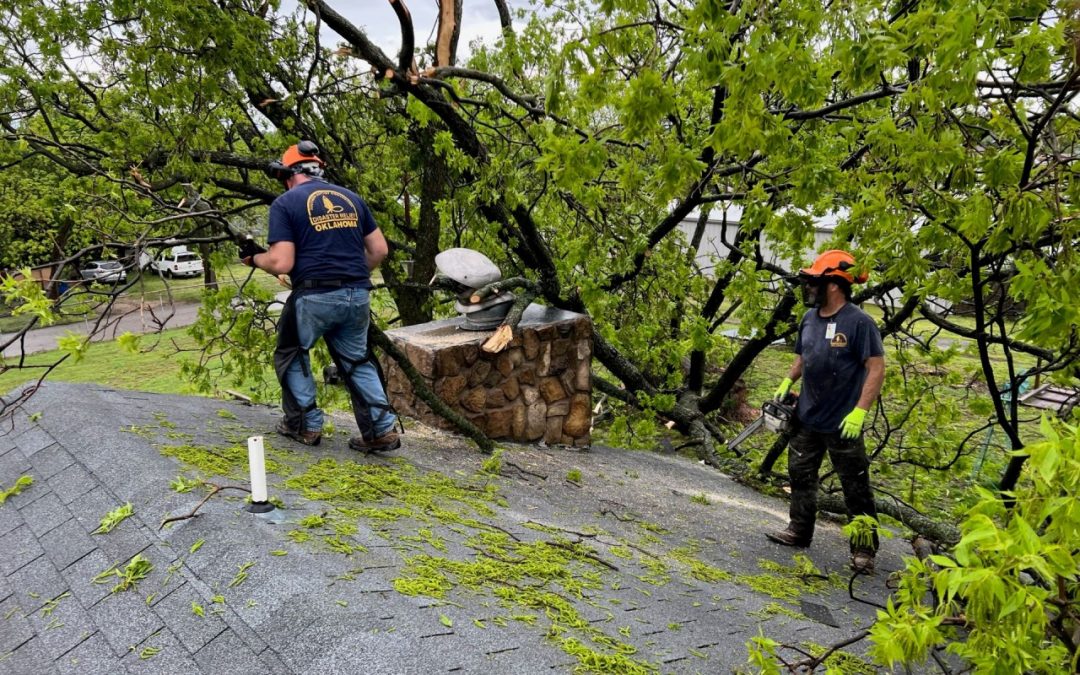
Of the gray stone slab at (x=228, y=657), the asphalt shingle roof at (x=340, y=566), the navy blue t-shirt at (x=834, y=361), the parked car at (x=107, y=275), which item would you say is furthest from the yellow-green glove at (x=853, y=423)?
the parked car at (x=107, y=275)

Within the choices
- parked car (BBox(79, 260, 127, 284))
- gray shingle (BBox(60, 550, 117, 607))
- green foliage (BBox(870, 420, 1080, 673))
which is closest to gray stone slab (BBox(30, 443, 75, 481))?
parked car (BBox(79, 260, 127, 284))

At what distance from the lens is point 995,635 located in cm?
164

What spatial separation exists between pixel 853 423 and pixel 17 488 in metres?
4.95

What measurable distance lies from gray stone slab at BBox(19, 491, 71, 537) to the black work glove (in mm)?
1636

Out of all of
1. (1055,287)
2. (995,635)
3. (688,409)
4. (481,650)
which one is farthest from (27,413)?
(688,409)

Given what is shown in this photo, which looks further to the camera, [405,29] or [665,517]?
[405,29]

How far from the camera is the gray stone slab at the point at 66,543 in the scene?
277 centimetres

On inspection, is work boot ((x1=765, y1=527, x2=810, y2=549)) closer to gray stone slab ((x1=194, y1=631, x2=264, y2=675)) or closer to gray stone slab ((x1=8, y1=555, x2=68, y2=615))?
gray stone slab ((x1=194, y1=631, x2=264, y2=675))

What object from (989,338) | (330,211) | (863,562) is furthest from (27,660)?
(989,338)

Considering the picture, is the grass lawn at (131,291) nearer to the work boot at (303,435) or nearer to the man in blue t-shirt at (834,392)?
the work boot at (303,435)

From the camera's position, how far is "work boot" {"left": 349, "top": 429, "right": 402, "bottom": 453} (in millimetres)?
4729

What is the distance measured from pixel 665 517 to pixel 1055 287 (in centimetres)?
298

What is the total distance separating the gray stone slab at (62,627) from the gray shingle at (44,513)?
704 mm

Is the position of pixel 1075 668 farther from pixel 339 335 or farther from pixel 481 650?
pixel 339 335
